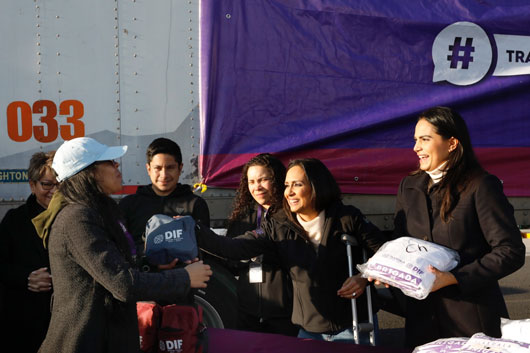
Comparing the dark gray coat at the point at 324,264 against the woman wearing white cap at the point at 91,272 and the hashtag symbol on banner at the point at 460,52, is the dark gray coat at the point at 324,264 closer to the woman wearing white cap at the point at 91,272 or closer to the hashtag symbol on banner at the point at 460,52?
the woman wearing white cap at the point at 91,272

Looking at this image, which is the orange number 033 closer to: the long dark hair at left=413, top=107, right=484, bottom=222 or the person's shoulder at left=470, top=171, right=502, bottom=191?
the long dark hair at left=413, top=107, right=484, bottom=222

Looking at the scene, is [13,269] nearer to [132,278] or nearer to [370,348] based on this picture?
[132,278]

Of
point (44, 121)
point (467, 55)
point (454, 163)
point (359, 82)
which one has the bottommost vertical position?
point (454, 163)

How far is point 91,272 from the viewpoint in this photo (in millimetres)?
2061

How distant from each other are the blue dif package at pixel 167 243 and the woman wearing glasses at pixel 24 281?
0.87 metres

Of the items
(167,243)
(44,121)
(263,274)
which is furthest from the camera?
(44,121)

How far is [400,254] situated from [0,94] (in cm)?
296

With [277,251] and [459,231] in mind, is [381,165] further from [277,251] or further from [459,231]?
[459,231]

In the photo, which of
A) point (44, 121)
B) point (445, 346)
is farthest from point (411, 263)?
point (44, 121)

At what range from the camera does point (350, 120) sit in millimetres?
4422

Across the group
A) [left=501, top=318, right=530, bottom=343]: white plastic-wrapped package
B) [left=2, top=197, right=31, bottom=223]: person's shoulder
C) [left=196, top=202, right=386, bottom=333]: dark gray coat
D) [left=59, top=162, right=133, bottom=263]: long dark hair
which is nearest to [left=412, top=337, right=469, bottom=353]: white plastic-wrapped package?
[left=501, top=318, right=530, bottom=343]: white plastic-wrapped package

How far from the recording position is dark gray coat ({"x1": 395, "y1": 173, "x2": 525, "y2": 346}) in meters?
2.34

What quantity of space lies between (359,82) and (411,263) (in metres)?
2.32

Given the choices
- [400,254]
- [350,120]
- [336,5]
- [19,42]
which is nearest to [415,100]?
[350,120]
